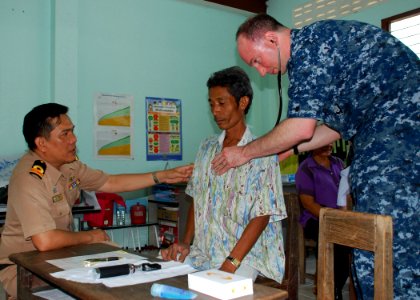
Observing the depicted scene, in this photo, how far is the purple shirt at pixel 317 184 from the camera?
11.9ft

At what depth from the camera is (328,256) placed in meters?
1.28

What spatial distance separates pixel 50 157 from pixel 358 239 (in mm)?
1506

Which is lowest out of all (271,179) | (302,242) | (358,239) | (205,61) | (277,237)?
(302,242)

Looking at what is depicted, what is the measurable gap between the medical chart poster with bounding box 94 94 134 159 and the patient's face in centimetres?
329

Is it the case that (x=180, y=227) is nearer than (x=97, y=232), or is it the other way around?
(x=97, y=232)

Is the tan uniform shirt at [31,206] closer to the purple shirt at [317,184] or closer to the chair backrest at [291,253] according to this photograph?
the chair backrest at [291,253]

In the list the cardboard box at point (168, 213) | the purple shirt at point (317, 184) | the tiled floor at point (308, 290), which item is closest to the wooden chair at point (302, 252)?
the tiled floor at point (308, 290)

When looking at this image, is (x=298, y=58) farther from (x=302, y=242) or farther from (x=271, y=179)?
(x=302, y=242)

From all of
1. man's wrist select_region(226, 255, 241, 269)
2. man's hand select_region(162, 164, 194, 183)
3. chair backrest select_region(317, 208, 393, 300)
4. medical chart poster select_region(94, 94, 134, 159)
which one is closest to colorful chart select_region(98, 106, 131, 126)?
Answer: medical chart poster select_region(94, 94, 134, 159)

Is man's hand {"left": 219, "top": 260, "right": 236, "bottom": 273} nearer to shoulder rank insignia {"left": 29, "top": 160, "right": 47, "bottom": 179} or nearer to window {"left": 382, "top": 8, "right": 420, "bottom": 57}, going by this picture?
shoulder rank insignia {"left": 29, "top": 160, "right": 47, "bottom": 179}

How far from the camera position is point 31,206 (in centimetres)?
180

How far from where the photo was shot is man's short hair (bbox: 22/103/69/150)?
206 centimetres

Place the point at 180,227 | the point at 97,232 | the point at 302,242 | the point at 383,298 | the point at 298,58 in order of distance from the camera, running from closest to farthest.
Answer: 1. the point at 383,298
2. the point at 298,58
3. the point at 97,232
4. the point at 302,242
5. the point at 180,227

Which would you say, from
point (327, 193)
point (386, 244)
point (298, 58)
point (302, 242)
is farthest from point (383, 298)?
point (302, 242)
